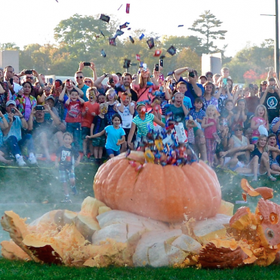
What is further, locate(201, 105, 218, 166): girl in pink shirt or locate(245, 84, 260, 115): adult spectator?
locate(245, 84, 260, 115): adult spectator

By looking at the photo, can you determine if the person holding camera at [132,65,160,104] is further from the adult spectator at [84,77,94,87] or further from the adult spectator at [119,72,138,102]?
the adult spectator at [84,77,94,87]

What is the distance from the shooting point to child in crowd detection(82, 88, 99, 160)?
33.7 ft

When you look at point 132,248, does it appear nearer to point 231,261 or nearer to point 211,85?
point 231,261

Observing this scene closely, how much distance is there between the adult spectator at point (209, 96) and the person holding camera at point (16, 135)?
12.3 feet

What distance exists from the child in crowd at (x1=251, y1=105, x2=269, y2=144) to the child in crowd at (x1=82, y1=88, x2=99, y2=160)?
357cm

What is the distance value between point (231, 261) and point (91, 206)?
5.90ft

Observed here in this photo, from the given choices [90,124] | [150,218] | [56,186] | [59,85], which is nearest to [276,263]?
[150,218]

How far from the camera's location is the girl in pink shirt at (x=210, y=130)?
416 inches

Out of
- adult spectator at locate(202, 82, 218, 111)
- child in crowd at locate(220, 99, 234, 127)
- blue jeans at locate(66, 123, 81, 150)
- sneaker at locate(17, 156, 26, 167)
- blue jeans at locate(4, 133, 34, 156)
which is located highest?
adult spectator at locate(202, 82, 218, 111)

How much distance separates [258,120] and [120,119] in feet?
11.1

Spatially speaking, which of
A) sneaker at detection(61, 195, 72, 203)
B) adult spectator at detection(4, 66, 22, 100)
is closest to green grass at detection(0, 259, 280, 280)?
sneaker at detection(61, 195, 72, 203)

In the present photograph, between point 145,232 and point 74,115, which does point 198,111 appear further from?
point 145,232

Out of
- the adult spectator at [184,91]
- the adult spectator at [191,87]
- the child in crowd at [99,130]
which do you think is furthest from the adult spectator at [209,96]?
the child in crowd at [99,130]

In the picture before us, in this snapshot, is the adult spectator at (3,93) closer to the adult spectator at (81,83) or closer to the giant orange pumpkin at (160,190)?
the adult spectator at (81,83)
